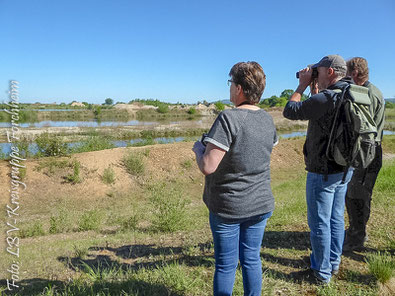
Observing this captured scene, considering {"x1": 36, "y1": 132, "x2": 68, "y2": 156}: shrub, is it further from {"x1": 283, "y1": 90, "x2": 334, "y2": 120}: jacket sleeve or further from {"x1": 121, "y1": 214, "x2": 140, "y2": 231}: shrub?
{"x1": 283, "y1": 90, "x2": 334, "y2": 120}: jacket sleeve

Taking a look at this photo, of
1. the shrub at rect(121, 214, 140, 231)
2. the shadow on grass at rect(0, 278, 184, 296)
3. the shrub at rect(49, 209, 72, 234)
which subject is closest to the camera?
the shadow on grass at rect(0, 278, 184, 296)

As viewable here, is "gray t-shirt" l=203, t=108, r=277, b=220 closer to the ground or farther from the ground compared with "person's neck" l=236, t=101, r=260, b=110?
closer to the ground

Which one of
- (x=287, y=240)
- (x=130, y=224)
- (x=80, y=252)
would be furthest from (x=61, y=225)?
(x=287, y=240)

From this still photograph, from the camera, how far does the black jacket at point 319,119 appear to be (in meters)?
2.14

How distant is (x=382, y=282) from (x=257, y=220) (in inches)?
59.8

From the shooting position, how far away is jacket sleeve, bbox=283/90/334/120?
213 centimetres

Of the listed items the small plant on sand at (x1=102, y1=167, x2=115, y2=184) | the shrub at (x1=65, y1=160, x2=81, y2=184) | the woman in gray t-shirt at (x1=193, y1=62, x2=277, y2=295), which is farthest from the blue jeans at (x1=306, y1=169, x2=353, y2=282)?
the shrub at (x1=65, y1=160, x2=81, y2=184)

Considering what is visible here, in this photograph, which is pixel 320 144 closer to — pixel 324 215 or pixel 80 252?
pixel 324 215

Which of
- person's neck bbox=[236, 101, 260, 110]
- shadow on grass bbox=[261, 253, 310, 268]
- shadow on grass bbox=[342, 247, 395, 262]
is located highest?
person's neck bbox=[236, 101, 260, 110]

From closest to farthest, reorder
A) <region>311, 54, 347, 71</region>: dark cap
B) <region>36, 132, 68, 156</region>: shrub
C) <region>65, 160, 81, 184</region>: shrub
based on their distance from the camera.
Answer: <region>311, 54, 347, 71</region>: dark cap
<region>65, 160, 81, 184</region>: shrub
<region>36, 132, 68, 156</region>: shrub

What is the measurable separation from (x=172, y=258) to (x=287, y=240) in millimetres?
1492

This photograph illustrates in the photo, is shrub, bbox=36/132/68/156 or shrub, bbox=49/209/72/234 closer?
shrub, bbox=49/209/72/234

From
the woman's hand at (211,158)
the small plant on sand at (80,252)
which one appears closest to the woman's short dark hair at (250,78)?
the woman's hand at (211,158)

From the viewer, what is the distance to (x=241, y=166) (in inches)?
67.7
